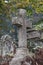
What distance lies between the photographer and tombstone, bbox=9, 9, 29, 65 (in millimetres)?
3520


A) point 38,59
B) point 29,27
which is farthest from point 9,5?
point 38,59

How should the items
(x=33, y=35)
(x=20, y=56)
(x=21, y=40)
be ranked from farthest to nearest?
1. (x=33, y=35)
2. (x=21, y=40)
3. (x=20, y=56)

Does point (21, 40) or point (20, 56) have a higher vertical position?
point (21, 40)

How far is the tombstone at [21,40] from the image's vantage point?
352cm

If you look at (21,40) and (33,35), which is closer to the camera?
(21,40)

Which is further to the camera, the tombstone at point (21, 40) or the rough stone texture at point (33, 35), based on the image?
the rough stone texture at point (33, 35)

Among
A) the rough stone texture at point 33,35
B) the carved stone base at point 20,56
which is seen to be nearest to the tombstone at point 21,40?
the carved stone base at point 20,56

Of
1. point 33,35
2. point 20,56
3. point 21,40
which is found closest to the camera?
point 20,56

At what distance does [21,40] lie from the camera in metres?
3.65

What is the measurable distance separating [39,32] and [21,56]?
2.44ft

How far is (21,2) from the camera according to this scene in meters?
4.40

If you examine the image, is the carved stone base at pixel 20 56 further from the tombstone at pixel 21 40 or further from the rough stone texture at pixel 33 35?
the rough stone texture at pixel 33 35

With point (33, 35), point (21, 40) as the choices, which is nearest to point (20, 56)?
point (21, 40)

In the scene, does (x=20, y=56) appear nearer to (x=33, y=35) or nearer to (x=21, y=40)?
(x=21, y=40)
